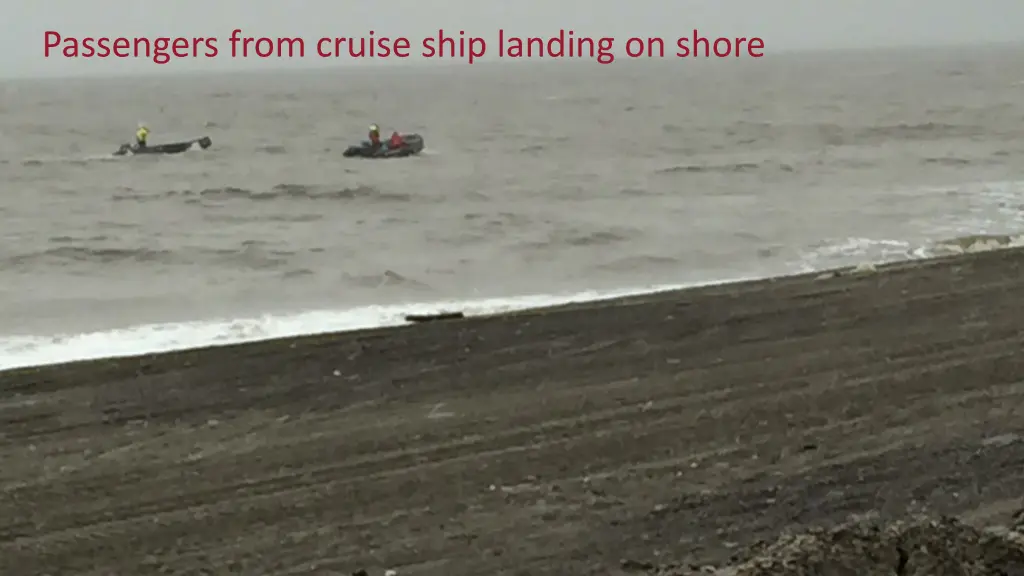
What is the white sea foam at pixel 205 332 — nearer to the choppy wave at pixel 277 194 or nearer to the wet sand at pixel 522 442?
the wet sand at pixel 522 442

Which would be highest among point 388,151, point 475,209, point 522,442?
point 388,151

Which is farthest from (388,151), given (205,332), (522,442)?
(522,442)

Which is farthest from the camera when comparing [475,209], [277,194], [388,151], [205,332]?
[388,151]

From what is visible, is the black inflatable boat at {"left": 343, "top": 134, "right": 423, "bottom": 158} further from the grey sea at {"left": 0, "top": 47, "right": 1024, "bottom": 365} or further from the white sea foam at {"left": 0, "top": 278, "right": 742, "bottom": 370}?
the white sea foam at {"left": 0, "top": 278, "right": 742, "bottom": 370}

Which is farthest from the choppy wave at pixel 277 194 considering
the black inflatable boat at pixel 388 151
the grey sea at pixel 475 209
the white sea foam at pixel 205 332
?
the white sea foam at pixel 205 332

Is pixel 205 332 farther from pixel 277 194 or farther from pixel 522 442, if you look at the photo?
pixel 277 194

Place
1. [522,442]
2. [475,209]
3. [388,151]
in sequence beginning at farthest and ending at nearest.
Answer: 1. [388,151]
2. [475,209]
3. [522,442]
